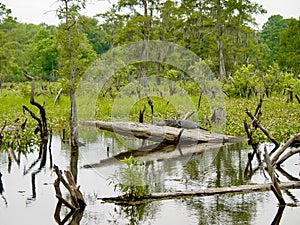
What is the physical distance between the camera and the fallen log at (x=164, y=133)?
53.0ft

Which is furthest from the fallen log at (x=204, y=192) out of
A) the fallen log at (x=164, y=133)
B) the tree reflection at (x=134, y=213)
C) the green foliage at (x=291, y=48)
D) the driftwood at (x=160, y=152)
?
the green foliage at (x=291, y=48)

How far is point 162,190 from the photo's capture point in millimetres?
10523

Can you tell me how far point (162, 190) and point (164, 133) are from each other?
18.8 feet

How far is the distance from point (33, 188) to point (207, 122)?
9434mm

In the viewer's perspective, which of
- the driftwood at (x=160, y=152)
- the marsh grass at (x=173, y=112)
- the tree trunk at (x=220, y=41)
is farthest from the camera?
the tree trunk at (x=220, y=41)

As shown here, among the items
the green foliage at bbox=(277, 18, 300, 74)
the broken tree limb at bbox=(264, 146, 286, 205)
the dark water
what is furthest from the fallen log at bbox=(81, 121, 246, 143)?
the green foliage at bbox=(277, 18, 300, 74)

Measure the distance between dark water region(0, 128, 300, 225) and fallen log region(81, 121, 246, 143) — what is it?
938 mm

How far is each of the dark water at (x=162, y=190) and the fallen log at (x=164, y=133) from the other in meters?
0.94

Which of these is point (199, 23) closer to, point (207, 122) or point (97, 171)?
point (207, 122)

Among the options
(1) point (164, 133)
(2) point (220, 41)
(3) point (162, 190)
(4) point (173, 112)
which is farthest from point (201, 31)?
(3) point (162, 190)

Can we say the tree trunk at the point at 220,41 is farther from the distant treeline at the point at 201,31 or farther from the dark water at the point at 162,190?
the dark water at the point at 162,190

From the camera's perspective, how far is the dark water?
8844 mm

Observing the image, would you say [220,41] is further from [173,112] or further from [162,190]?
[162,190]

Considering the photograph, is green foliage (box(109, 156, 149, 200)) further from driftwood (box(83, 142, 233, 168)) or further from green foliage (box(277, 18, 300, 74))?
green foliage (box(277, 18, 300, 74))
